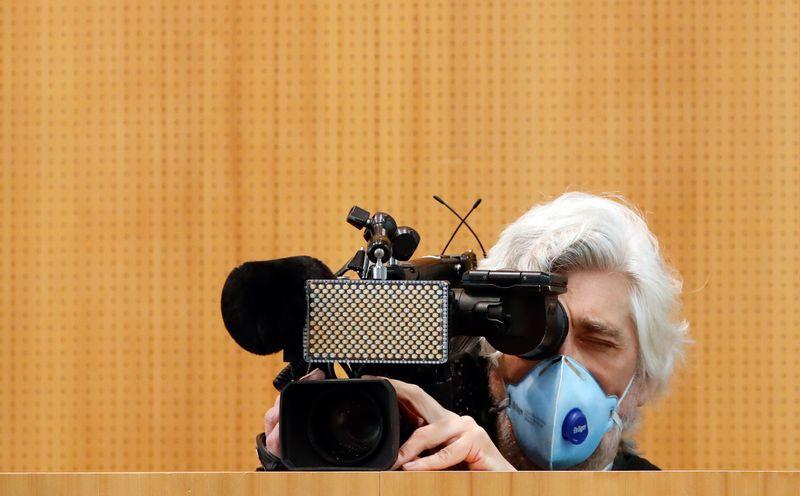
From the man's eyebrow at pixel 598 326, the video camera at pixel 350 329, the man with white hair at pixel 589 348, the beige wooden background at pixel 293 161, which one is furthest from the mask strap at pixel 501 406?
the beige wooden background at pixel 293 161

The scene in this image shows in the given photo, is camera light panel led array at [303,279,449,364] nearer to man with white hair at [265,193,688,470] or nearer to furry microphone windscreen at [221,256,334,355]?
furry microphone windscreen at [221,256,334,355]

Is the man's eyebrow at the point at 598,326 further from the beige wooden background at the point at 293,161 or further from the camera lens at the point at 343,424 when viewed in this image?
the beige wooden background at the point at 293,161

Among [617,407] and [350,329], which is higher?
[350,329]

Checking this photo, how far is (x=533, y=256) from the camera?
49.8 inches

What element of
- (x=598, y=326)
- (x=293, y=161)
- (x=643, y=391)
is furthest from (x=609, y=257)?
(x=293, y=161)

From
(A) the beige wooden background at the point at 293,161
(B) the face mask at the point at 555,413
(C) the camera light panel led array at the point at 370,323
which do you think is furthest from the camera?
(A) the beige wooden background at the point at 293,161

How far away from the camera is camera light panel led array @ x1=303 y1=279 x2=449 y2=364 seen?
76 centimetres

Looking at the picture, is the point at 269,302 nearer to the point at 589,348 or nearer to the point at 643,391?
the point at 589,348

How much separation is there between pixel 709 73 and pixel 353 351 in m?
1.78

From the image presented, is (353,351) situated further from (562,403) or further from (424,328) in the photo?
(562,403)

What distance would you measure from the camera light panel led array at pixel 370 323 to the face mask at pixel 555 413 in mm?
439

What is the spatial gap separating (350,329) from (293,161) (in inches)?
63.7

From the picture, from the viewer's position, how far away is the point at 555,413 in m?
1.18

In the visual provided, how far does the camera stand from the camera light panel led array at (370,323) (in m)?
0.76
